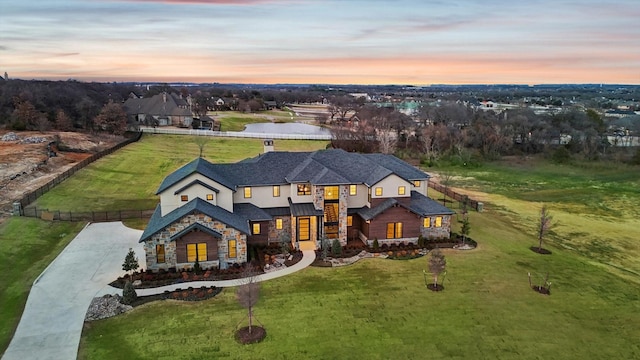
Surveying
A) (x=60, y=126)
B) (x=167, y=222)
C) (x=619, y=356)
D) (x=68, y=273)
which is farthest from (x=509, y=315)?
(x=60, y=126)

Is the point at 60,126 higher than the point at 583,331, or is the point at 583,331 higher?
the point at 60,126

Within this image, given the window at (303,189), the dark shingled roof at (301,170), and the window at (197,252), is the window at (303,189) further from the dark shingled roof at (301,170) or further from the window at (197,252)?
the window at (197,252)

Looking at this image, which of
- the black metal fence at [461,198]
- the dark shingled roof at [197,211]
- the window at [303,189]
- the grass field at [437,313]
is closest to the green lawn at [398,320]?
the grass field at [437,313]

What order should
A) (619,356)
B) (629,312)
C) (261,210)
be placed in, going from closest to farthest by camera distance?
(619,356) < (629,312) < (261,210)

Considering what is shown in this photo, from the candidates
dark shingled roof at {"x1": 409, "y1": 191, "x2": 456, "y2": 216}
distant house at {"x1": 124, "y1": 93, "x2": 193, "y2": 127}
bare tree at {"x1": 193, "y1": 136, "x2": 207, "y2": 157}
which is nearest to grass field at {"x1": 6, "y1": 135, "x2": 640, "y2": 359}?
dark shingled roof at {"x1": 409, "y1": 191, "x2": 456, "y2": 216}

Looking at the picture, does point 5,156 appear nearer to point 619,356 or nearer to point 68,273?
point 68,273

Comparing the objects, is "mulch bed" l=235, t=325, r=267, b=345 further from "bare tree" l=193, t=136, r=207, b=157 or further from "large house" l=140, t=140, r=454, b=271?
"bare tree" l=193, t=136, r=207, b=157
